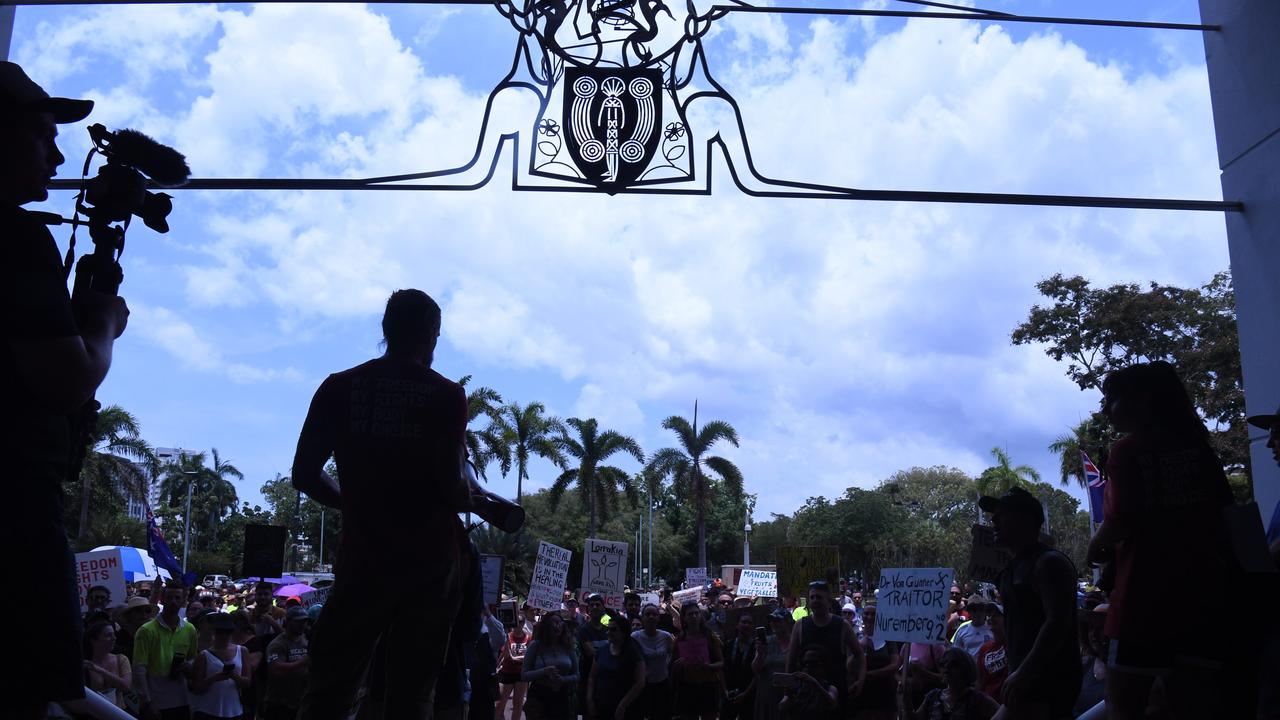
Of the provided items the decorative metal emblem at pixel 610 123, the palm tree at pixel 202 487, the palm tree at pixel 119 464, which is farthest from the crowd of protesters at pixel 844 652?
the palm tree at pixel 202 487

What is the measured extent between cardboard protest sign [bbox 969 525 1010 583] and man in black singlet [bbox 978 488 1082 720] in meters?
2.53

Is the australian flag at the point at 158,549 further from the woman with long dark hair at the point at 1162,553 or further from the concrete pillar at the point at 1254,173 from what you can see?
the woman with long dark hair at the point at 1162,553

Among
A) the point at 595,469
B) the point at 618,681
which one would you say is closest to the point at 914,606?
the point at 618,681

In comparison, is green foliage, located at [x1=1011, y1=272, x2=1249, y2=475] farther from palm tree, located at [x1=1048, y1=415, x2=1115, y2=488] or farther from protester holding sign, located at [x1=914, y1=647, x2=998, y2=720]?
protester holding sign, located at [x1=914, y1=647, x2=998, y2=720]

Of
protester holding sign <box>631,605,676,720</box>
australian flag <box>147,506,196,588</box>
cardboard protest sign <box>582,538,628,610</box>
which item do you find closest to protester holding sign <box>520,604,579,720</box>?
protester holding sign <box>631,605,676,720</box>

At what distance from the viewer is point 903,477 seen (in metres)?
89.9

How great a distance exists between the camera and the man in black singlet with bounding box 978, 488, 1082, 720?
4.59 meters

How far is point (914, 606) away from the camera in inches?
395

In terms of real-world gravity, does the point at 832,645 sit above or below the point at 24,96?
below

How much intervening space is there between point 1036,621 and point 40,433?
4.14 metres

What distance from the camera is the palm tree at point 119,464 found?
55.3 m

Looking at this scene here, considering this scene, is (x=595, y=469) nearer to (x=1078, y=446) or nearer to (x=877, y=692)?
(x=1078, y=446)

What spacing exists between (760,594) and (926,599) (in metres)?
12.5

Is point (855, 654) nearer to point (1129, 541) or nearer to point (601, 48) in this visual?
point (601, 48)
